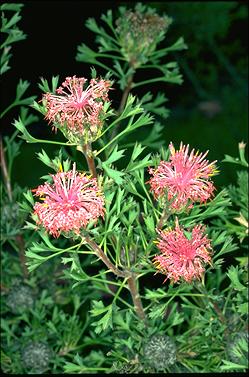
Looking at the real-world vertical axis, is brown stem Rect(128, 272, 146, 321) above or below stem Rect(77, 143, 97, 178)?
below

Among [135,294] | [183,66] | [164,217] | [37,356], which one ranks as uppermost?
[183,66]

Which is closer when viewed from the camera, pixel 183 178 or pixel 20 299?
pixel 183 178

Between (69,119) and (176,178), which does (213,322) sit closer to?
(176,178)

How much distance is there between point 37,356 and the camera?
1144mm

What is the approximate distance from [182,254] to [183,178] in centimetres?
8

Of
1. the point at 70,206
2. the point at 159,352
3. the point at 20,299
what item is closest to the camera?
the point at 70,206

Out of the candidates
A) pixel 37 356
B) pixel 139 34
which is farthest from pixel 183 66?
pixel 37 356

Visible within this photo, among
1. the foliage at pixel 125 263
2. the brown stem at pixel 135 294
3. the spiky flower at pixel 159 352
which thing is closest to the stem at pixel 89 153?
the foliage at pixel 125 263

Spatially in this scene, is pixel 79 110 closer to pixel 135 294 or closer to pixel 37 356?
pixel 135 294

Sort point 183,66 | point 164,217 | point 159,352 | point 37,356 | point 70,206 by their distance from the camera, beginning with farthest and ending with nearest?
point 183,66, point 37,356, point 159,352, point 164,217, point 70,206

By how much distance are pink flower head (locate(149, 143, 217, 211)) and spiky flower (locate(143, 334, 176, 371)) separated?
245 mm

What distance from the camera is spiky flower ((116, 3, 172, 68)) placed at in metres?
1.23

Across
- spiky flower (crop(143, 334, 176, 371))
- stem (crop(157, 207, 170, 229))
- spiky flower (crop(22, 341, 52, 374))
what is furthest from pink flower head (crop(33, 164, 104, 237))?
spiky flower (crop(22, 341, 52, 374))

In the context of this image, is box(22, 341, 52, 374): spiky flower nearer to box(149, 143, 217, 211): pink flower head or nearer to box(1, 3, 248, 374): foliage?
box(1, 3, 248, 374): foliage
